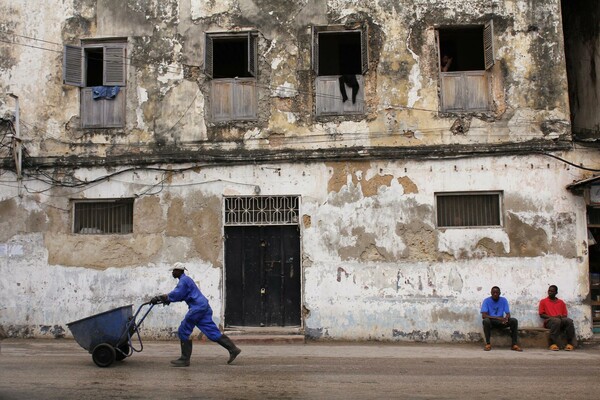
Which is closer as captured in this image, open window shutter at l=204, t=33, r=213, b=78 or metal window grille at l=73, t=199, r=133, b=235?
open window shutter at l=204, t=33, r=213, b=78

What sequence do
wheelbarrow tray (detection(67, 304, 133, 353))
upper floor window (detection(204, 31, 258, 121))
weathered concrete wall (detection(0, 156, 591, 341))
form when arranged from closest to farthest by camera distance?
wheelbarrow tray (detection(67, 304, 133, 353)) → weathered concrete wall (detection(0, 156, 591, 341)) → upper floor window (detection(204, 31, 258, 121))

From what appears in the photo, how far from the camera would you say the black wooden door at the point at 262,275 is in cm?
1263

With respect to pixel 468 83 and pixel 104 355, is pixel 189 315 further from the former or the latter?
pixel 468 83

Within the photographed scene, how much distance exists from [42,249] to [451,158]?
27.2ft

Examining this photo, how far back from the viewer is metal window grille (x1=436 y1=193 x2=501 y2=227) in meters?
12.5

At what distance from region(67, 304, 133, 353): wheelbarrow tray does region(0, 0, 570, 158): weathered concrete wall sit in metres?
4.46

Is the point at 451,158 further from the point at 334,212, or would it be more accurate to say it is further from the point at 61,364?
the point at 61,364

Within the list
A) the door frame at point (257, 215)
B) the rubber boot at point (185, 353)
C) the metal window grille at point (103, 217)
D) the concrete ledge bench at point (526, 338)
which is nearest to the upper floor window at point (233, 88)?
the door frame at point (257, 215)

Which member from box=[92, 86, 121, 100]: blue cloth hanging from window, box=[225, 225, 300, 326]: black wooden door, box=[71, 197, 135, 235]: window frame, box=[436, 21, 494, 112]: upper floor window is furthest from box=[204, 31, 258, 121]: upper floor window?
box=[436, 21, 494, 112]: upper floor window

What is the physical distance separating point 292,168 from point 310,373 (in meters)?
4.76

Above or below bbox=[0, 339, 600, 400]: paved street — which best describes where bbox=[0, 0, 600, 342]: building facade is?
above

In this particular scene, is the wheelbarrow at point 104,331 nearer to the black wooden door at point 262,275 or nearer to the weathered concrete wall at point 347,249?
the weathered concrete wall at point 347,249

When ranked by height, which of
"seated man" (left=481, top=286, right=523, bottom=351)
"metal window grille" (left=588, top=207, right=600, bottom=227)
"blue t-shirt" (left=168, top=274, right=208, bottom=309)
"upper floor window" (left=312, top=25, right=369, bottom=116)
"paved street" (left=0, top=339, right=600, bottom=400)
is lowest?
"paved street" (left=0, top=339, right=600, bottom=400)

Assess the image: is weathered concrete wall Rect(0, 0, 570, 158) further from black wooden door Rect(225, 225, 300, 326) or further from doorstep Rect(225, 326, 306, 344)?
doorstep Rect(225, 326, 306, 344)
